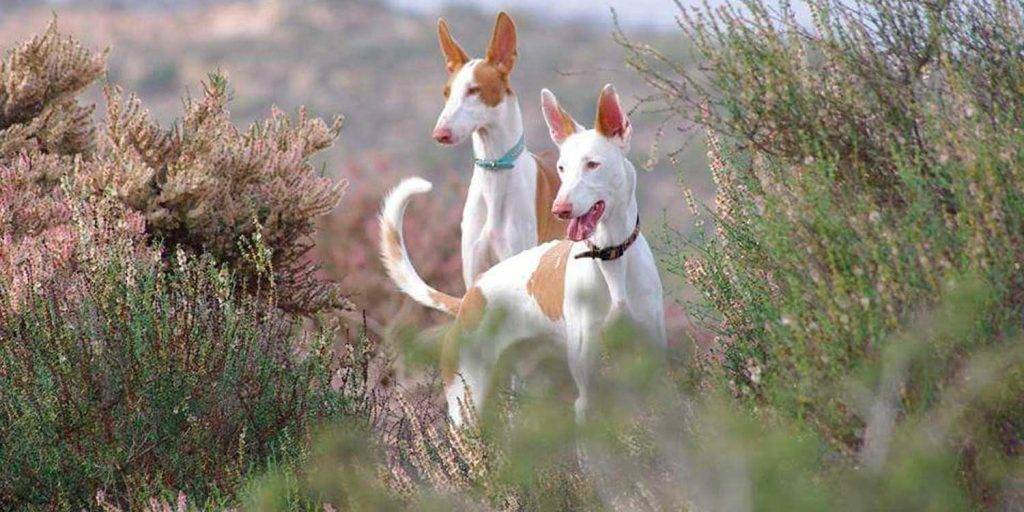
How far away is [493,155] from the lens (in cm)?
651

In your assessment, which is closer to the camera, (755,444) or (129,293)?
(755,444)

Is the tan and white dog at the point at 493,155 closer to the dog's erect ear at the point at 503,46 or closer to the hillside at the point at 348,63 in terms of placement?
the dog's erect ear at the point at 503,46

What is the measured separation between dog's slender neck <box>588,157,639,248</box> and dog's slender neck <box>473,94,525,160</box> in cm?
136

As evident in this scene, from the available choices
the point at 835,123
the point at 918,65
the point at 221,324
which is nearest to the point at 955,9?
the point at 918,65

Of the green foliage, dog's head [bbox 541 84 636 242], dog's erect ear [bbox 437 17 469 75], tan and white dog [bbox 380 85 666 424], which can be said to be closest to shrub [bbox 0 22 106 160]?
the green foliage

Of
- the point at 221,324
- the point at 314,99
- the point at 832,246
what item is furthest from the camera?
the point at 314,99

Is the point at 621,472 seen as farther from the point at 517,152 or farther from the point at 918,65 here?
the point at 517,152

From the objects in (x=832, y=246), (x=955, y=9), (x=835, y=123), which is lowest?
(x=832, y=246)

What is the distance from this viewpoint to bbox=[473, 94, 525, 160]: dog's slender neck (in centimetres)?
648

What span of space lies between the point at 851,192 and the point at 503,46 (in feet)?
7.26

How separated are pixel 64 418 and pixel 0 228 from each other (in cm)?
176

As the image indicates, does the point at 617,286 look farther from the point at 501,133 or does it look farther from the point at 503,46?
the point at 503,46

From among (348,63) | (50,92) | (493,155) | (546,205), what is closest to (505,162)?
(493,155)

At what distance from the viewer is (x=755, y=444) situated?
2.77m
